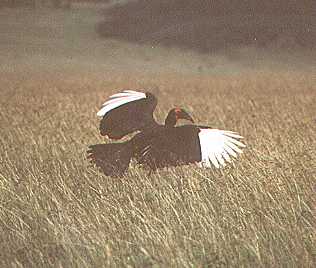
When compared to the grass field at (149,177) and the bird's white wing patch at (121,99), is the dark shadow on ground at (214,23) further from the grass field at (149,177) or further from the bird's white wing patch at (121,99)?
the bird's white wing patch at (121,99)

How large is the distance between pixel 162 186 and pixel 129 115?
1.32 feet

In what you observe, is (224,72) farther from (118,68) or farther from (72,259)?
(72,259)

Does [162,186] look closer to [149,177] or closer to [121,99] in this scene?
[149,177]

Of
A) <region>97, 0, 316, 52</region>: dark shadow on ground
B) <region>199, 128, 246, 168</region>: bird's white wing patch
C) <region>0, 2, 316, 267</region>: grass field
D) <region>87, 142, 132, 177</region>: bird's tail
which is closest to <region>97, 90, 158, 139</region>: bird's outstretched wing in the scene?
<region>87, 142, 132, 177</region>: bird's tail

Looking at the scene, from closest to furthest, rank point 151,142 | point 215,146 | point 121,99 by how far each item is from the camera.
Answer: point 215,146 → point 151,142 → point 121,99

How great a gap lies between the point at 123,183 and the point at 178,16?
107 centimetres

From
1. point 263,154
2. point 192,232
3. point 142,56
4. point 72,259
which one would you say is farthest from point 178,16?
point 72,259

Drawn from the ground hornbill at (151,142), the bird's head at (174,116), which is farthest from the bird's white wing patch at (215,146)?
the bird's head at (174,116)

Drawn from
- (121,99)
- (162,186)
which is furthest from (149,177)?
(121,99)

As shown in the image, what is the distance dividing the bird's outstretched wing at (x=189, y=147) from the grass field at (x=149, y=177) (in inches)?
3.2

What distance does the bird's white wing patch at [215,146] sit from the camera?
2570 millimetres

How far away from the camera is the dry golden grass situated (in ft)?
6.92

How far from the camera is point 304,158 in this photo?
114 inches

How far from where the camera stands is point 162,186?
8.69ft
